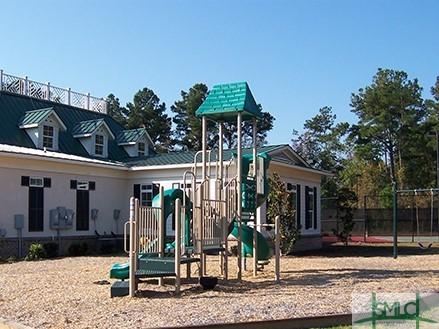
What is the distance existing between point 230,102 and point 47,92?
16886 mm

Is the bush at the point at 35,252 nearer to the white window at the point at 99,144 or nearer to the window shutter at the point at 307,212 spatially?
the white window at the point at 99,144

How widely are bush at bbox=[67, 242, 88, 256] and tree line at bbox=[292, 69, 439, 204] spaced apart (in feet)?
83.7

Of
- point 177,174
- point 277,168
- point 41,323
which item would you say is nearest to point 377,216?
point 277,168

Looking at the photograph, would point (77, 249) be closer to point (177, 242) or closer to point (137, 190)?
point (137, 190)

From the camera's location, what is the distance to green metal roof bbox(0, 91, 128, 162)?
2370 cm

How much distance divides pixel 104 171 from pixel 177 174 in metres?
2.98

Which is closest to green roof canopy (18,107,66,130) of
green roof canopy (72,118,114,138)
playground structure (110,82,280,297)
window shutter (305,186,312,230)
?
green roof canopy (72,118,114,138)

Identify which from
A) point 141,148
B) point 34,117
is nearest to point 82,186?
point 34,117

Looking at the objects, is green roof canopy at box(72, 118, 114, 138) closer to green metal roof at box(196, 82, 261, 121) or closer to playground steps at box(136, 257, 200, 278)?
green metal roof at box(196, 82, 261, 121)

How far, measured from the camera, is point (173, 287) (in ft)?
39.1

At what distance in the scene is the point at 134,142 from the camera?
28625 mm

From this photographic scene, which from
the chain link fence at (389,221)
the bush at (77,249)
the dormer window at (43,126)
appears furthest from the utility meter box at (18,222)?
the chain link fence at (389,221)

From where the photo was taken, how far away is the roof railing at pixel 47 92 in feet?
88.1

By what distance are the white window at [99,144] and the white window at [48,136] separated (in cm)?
239
